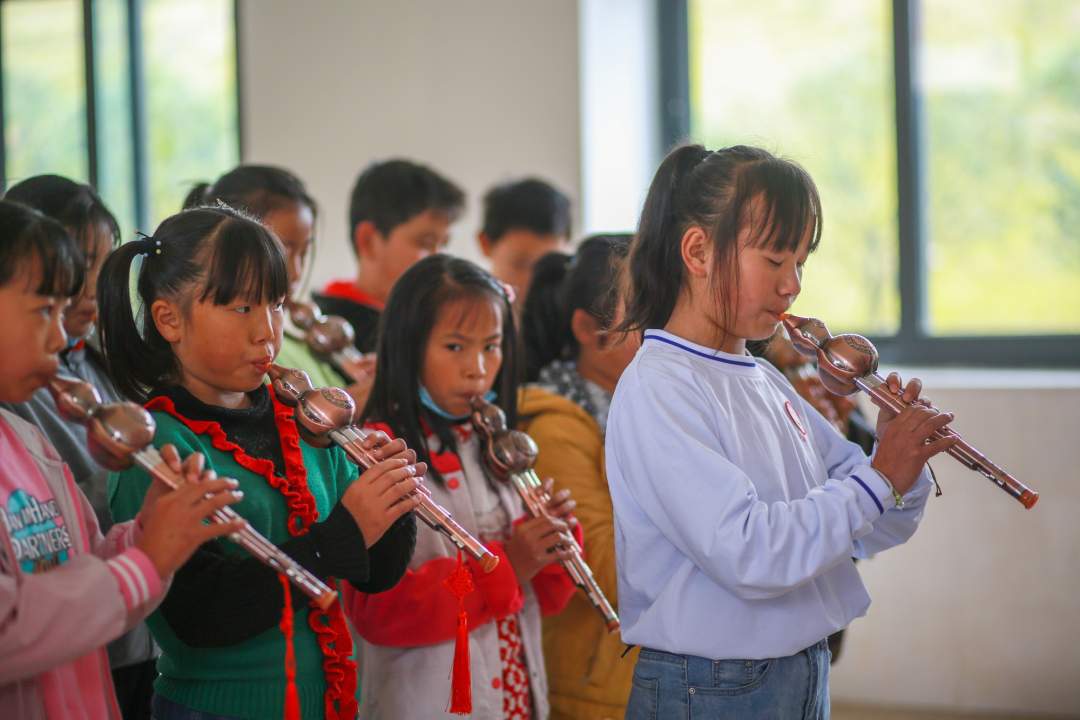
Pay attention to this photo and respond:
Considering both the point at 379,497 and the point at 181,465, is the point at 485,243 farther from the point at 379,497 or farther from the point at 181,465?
the point at 181,465

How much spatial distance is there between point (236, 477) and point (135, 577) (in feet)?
1.07

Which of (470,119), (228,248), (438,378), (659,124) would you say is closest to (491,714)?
(438,378)

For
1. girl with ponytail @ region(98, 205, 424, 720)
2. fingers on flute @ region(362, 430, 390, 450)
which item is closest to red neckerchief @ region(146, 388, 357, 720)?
girl with ponytail @ region(98, 205, 424, 720)

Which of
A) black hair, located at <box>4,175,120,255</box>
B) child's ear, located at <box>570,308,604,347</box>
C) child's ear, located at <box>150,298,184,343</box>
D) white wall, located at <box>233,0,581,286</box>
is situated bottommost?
child's ear, located at <box>570,308,604,347</box>

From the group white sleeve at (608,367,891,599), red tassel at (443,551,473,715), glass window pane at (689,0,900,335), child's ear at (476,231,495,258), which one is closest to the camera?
white sleeve at (608,367,891,599)

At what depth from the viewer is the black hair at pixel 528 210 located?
346 centimetres

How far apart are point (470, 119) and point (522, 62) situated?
26 cm

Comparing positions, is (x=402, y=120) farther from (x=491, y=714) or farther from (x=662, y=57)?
(x=491, y=714)

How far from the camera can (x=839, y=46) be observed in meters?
4.23

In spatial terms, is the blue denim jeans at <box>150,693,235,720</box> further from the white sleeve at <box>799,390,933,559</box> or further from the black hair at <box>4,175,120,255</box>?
the white sleeve at <box>799,390,933,559</box>

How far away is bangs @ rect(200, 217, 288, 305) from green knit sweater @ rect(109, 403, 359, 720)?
0.63 feet

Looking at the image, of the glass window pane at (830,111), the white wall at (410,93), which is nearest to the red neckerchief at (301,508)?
the white wall at (410,93)

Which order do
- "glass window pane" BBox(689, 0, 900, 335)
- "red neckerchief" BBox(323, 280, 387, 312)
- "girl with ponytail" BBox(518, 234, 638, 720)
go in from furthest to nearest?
"glass window pane" BBox(689, 0, 900, 335) → "red neckerchief" BBox(323, 280, 387, 312) → "girl with ponytail" BBox(518, 234, 638, 720)

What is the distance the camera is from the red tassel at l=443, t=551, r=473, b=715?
1.73 metres
